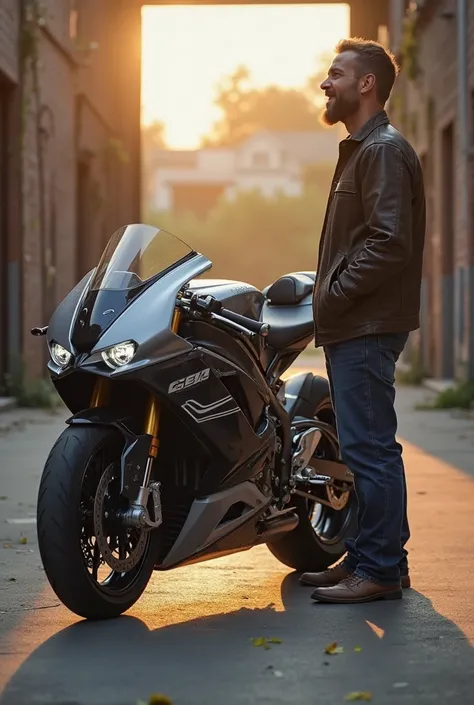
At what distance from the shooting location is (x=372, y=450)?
5.29m

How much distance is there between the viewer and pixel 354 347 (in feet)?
17.4

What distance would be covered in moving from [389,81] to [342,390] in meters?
1.11

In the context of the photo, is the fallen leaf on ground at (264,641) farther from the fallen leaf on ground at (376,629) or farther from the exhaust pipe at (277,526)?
the exhaust pipe at (277,526)

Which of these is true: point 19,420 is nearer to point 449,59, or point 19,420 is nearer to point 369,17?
point 449,59

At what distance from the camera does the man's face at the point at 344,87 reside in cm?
538

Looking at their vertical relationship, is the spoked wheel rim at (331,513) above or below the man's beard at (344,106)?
below

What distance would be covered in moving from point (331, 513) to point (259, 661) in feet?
6.34

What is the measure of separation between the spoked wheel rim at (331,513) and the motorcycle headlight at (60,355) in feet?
5.33

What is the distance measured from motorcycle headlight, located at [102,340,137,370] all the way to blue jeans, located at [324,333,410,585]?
0.95 metres

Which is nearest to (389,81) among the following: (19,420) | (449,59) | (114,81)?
(19,420)

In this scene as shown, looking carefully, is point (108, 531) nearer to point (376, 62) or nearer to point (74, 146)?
point (376, 62)

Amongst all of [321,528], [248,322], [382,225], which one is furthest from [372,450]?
[321,528]

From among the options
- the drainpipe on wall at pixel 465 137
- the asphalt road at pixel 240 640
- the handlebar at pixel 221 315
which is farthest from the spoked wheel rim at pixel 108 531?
the drainpipe on wall at pixel 465 137

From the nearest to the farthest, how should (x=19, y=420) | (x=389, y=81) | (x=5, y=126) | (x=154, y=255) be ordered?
(x=154, y=255), (x=389, y=81), (x=19, y=420), (x=5, y=126)
